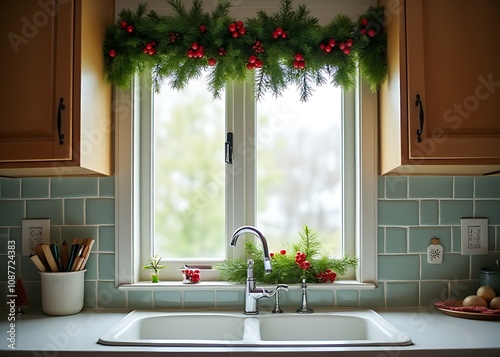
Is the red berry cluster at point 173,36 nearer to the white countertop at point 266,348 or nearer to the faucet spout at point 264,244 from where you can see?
the faucet spout at point 264,244

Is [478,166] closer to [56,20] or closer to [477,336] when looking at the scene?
[477,336]

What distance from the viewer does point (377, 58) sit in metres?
2.17

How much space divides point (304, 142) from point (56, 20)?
1.09 meters

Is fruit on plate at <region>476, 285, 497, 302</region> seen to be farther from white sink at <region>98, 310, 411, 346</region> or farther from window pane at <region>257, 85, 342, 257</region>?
window pane at <region>257, 85, 342, 257</region>

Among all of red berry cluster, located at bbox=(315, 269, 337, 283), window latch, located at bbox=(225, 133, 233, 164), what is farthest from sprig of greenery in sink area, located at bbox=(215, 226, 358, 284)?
window latch, located at bbox=(225, 133, 233, 164)

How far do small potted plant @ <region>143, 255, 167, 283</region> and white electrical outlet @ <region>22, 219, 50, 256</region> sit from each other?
42cm

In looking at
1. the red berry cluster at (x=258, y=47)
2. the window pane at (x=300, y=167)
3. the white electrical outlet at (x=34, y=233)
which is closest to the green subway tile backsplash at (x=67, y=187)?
the white electrical outlet at (x=34, y=233)

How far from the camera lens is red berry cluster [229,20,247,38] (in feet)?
7.14

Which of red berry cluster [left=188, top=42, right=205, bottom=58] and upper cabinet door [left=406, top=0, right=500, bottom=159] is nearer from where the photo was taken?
upper cabinet door [left=406, top=0, right=500, bottom=159]

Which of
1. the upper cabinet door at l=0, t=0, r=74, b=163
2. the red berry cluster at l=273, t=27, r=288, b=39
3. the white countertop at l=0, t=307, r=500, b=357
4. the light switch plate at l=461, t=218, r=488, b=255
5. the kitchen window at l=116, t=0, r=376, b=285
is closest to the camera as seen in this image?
the white countertop at l=0, t=307, r=500, b=357

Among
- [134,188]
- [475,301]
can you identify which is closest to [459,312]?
[475,301]

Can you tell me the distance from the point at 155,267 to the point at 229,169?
510mm

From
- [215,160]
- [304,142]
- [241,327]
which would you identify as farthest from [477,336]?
[215,160]

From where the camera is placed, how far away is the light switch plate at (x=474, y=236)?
7.47 feet
